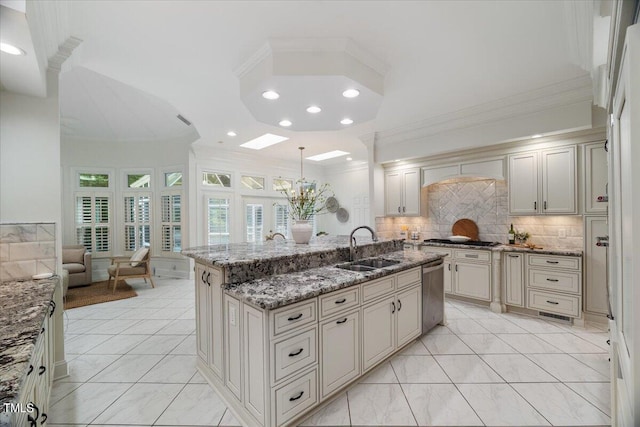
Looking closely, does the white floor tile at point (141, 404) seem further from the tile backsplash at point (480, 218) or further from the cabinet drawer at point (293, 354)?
the tile backsplash at point (480, 218)

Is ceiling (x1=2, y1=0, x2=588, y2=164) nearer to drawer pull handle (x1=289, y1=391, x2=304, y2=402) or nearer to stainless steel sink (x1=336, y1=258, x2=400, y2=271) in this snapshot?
stainless steel sink (x1=336, y1=258, x2=400, y2=271)

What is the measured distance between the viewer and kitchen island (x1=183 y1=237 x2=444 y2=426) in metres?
1.66

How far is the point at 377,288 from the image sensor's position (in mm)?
2350

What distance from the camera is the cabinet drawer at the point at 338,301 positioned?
6.26 ft

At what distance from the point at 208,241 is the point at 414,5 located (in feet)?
18.0

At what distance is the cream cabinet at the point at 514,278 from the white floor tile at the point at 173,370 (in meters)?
4.01

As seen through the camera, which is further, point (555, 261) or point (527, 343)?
point (555, 261)

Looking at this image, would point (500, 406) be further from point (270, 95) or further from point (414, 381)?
point (270, 95)

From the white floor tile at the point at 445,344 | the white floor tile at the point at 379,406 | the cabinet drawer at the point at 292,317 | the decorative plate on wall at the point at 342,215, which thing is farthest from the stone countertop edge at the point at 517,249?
the decorative plate on wall at the point at 342,215

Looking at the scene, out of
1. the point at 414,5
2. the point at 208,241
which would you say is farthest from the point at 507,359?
the point at 208,241

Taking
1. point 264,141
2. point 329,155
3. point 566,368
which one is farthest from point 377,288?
point 329,155

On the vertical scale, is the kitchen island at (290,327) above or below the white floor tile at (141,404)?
above

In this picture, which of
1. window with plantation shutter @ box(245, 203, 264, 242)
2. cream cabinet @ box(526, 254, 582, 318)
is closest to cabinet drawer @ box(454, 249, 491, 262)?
cream cabinet @ box(526, 254, 582, 318)

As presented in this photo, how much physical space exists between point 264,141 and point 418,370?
4651mm
